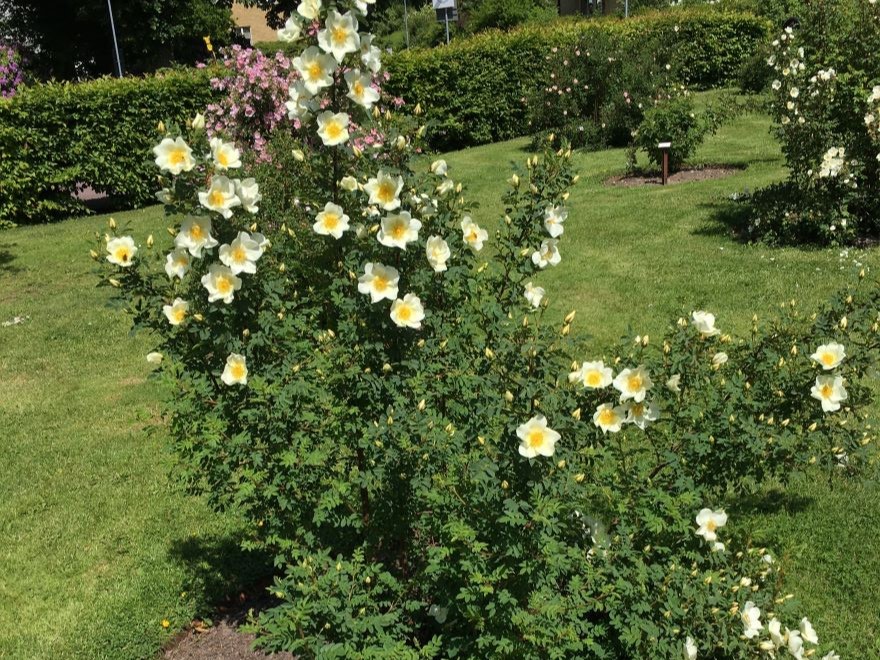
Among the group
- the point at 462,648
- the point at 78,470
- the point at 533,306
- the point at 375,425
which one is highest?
the point at 533,306

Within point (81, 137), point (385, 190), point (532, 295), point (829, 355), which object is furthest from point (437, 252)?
point (81, 137)

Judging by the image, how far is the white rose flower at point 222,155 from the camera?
238cm

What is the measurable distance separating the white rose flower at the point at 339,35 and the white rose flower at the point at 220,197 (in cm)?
49

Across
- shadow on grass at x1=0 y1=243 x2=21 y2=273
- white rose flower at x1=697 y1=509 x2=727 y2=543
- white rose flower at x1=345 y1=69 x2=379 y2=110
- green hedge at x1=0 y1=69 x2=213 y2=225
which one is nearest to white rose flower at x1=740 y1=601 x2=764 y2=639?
white rose flower at x1=697 y1=509 x2=727 y2=543

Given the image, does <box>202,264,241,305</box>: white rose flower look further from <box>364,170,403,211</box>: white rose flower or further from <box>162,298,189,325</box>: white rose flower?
<box>364,170,403,211</box>: white rose flower

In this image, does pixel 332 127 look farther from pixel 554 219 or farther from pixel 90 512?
pixel 90 512

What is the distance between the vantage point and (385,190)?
7.80ft

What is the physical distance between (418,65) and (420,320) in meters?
12.4

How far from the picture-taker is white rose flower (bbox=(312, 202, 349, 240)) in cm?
246

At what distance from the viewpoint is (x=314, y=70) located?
7.75 feet

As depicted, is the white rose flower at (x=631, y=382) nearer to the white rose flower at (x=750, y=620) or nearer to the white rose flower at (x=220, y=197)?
the white rose flower at (x=750, y=620)

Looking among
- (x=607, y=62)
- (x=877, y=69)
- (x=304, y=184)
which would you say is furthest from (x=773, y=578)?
(x=607, y=62)

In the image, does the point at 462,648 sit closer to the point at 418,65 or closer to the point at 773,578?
the point at 773,578

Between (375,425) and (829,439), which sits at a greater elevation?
(375,425)
